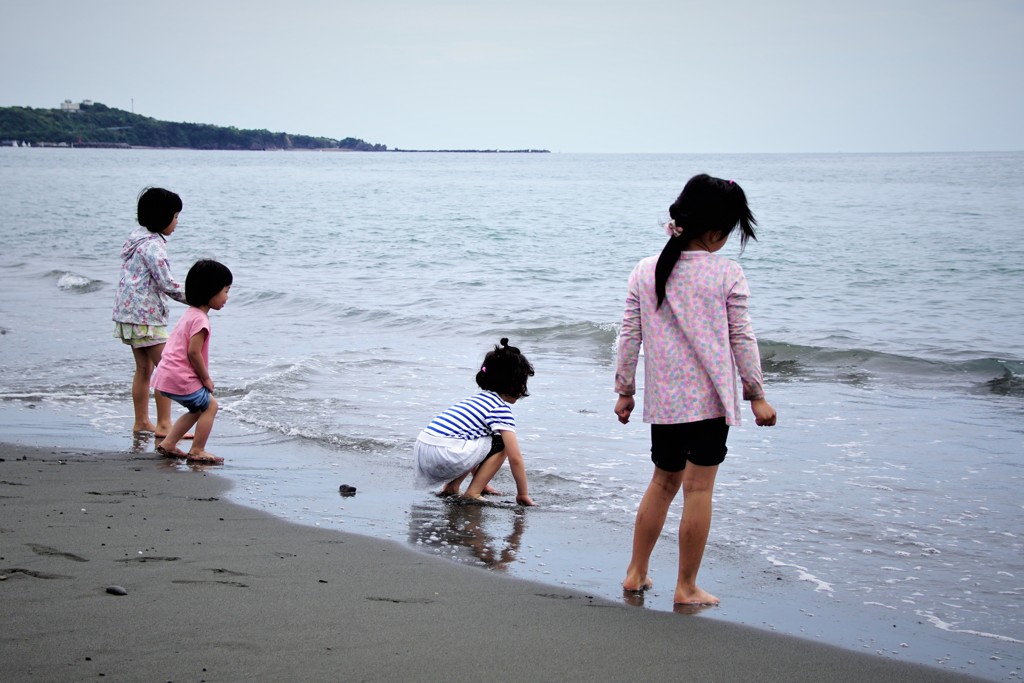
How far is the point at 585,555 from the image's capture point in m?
4.38

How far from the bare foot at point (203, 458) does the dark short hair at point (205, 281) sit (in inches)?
35.6

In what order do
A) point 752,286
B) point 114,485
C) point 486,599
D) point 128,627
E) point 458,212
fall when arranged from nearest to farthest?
point 128,627 → point 486,599 → point 114,485 → point 752,286 → point 458,212

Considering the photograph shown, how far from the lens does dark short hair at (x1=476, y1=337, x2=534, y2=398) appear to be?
5.21 meters

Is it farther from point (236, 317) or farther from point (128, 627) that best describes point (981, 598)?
point (236, 317)

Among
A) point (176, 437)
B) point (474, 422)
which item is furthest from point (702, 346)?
point (176, 437)

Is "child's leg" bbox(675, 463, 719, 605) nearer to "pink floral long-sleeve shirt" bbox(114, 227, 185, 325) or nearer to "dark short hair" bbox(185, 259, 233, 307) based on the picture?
"dark short hair" bbox(185, 259, 233, 307)

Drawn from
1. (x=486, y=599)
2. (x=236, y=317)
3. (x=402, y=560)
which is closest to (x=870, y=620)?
→ (x=486, y=599)

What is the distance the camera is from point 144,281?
648cm

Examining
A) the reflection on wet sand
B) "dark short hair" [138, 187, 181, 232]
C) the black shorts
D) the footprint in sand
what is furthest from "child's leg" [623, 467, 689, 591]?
"dark short hair" [138, 187, 181, 232]

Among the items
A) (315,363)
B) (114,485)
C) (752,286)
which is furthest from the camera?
(752,286)

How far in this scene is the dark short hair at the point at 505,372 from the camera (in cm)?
521

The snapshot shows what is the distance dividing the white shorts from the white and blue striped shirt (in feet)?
0.10

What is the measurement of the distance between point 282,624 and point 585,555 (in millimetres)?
1672

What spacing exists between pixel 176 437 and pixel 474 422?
2035 millimetres
